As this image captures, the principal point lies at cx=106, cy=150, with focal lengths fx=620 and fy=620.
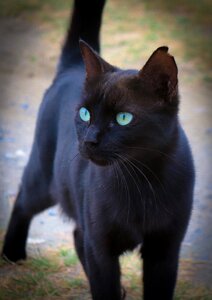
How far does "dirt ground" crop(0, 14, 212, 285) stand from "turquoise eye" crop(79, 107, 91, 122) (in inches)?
35.4

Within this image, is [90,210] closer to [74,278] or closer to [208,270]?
[74,278]

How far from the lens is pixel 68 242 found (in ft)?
11.0

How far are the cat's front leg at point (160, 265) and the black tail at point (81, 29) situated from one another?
1.10 metres

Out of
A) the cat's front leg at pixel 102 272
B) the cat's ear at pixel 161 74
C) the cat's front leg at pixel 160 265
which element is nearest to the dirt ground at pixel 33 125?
the cat's front leg at pixel 160 265

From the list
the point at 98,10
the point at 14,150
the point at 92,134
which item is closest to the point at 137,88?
the point at 92,134

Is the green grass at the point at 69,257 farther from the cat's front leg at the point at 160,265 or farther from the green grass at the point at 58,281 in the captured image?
the cat's front leg at the point at 160,265

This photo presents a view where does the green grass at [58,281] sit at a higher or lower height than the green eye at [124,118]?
lower

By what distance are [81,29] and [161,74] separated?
1.03 m

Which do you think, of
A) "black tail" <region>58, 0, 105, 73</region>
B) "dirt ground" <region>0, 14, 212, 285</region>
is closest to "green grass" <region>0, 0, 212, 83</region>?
"dirt ground" <region>0, 14, 212, 285</region>

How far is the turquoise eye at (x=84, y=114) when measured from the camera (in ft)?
6.86

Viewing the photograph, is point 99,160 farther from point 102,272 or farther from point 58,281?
point 58,281

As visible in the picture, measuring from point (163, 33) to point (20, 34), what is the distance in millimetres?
1674

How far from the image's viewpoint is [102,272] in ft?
7.43

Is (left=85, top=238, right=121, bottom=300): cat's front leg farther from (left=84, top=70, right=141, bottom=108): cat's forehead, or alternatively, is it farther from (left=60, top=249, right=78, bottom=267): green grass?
(left=60, top=249, right=78, bottom=267): green grass
